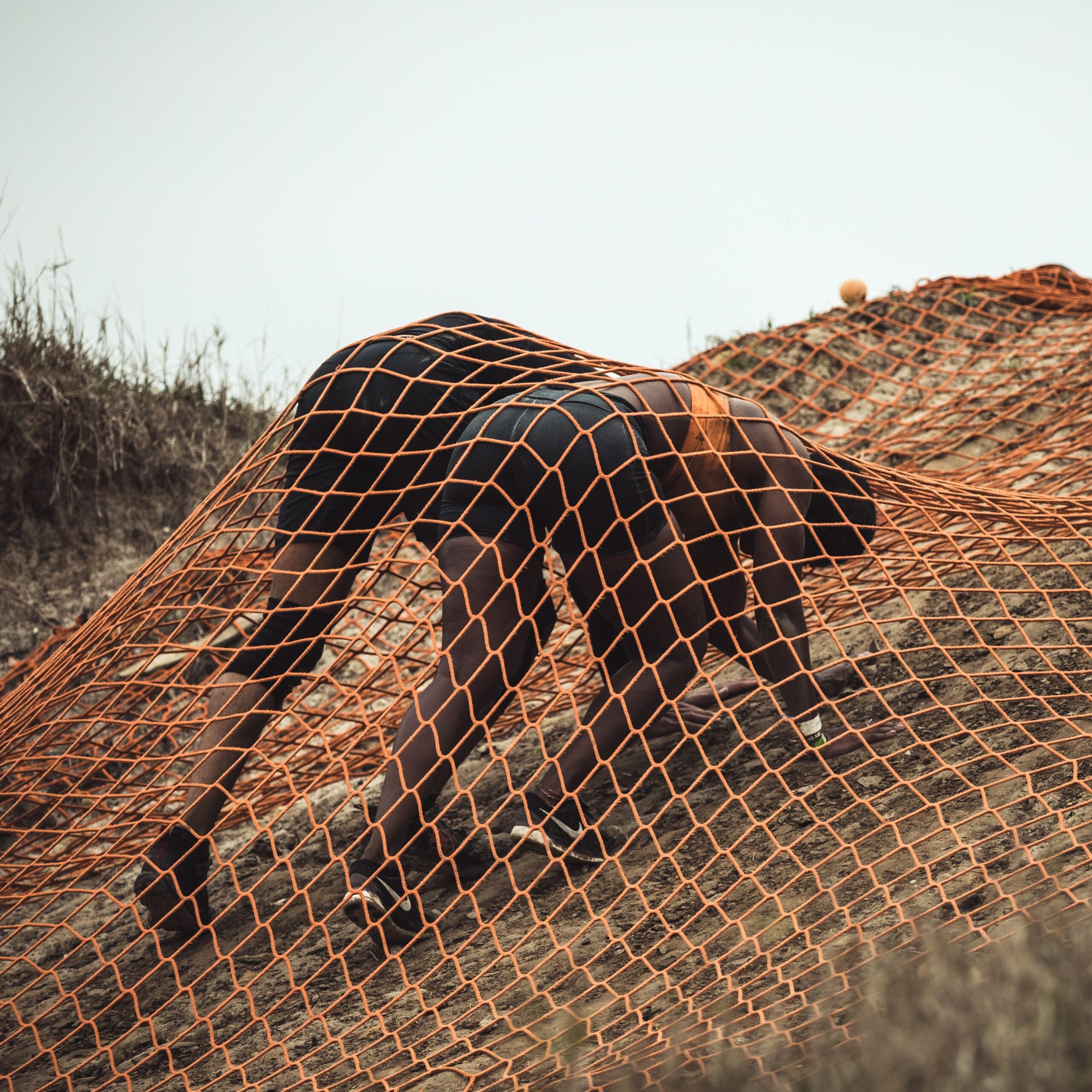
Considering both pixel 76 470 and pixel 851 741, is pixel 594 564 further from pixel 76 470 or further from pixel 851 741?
pixel 76 470

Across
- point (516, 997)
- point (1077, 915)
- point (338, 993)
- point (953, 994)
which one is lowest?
point (338, 993)

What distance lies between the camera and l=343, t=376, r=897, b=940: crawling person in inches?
68.3

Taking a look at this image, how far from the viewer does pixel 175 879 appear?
6.14 feet

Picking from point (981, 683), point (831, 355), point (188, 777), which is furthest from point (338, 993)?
point (831, 355)

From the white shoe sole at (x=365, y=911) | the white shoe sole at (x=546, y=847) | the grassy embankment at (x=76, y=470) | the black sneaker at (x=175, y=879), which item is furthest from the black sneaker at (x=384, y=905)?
the grassy embankment at (x=76, y=470)

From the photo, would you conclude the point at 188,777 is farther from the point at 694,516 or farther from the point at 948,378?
the point at 948,378

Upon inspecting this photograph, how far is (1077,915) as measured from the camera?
1.09 m

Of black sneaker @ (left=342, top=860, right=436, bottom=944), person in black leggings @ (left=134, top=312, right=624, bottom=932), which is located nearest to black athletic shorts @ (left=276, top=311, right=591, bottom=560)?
person in black leggings @ (left=134, top=312, right=624, bottom=932)

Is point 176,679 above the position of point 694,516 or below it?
below

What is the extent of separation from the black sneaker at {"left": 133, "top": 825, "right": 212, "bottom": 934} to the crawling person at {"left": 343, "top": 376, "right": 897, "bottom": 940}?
0.43m

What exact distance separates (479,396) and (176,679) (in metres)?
0.92

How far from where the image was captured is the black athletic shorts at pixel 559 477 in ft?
5.77

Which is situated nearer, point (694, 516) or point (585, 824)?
point (585, 824)

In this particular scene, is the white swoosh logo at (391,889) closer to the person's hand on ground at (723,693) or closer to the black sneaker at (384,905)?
the black sneaker at (384,905)
